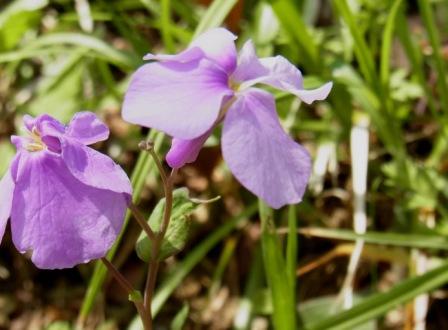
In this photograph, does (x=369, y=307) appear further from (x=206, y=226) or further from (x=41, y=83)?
(x=41, y=83)

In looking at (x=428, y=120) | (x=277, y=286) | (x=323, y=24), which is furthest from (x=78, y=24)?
(x=277, y=286)

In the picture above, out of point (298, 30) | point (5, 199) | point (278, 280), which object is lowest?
point (278, 280)

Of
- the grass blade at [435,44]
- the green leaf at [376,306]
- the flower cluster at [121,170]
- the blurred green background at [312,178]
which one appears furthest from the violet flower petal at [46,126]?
the grass blade at [435,44]

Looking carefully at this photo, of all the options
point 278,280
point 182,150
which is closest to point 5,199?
point 182,150

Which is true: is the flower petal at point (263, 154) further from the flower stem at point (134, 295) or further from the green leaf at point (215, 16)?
the green leaf at point (215, 16)

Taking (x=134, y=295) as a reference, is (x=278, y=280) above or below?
below

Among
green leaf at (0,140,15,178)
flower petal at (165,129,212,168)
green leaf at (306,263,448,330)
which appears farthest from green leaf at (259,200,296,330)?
green leaf at (0,140,15,178)

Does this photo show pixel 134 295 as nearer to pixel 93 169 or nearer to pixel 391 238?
pixel 93 169

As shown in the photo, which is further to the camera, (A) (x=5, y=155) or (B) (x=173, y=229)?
Result: (A) (x=5, y=155)
